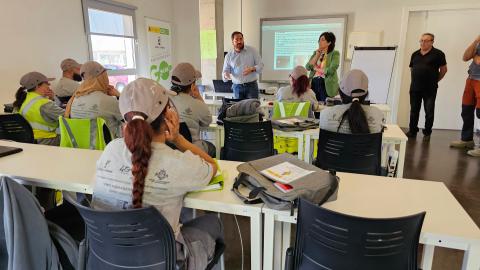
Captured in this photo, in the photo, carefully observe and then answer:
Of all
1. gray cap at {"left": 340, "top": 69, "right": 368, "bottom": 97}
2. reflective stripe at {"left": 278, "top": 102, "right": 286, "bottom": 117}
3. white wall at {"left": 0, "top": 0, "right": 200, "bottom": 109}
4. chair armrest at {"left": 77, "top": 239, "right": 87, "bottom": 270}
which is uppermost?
white wall at {"left": 0, "top": 0, "right": 200, "bottom": 109}

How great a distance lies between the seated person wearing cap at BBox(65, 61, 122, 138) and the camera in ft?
8.54

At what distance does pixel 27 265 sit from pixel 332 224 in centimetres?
115

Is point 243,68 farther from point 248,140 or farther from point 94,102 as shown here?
point 94,102

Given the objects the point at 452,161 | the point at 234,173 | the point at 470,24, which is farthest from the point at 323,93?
the point at 234,173

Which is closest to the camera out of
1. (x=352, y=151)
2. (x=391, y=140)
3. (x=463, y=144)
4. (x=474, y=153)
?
(x=352, y=151)

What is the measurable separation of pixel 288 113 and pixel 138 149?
7.28 ft

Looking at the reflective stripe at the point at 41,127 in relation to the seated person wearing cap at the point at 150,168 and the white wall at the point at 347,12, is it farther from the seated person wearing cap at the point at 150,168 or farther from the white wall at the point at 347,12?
the white wall at the point at 347,12

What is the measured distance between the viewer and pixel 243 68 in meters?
4.76

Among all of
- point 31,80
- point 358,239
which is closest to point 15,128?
point 31,80

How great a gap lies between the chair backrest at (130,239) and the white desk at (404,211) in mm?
377

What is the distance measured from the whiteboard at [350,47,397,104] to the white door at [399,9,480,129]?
0.82 metres

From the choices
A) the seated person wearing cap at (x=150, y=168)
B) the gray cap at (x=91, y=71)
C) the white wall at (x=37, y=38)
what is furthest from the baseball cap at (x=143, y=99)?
the white wall at (x=37, y=38)

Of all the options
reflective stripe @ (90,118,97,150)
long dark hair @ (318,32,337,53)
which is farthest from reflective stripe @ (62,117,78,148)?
long dark hair @ (318,32,337,53)

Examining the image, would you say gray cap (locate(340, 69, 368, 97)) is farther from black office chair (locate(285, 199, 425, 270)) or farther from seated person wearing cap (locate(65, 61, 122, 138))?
seated person wearing cap (locate(65, 61, 122, 138))
